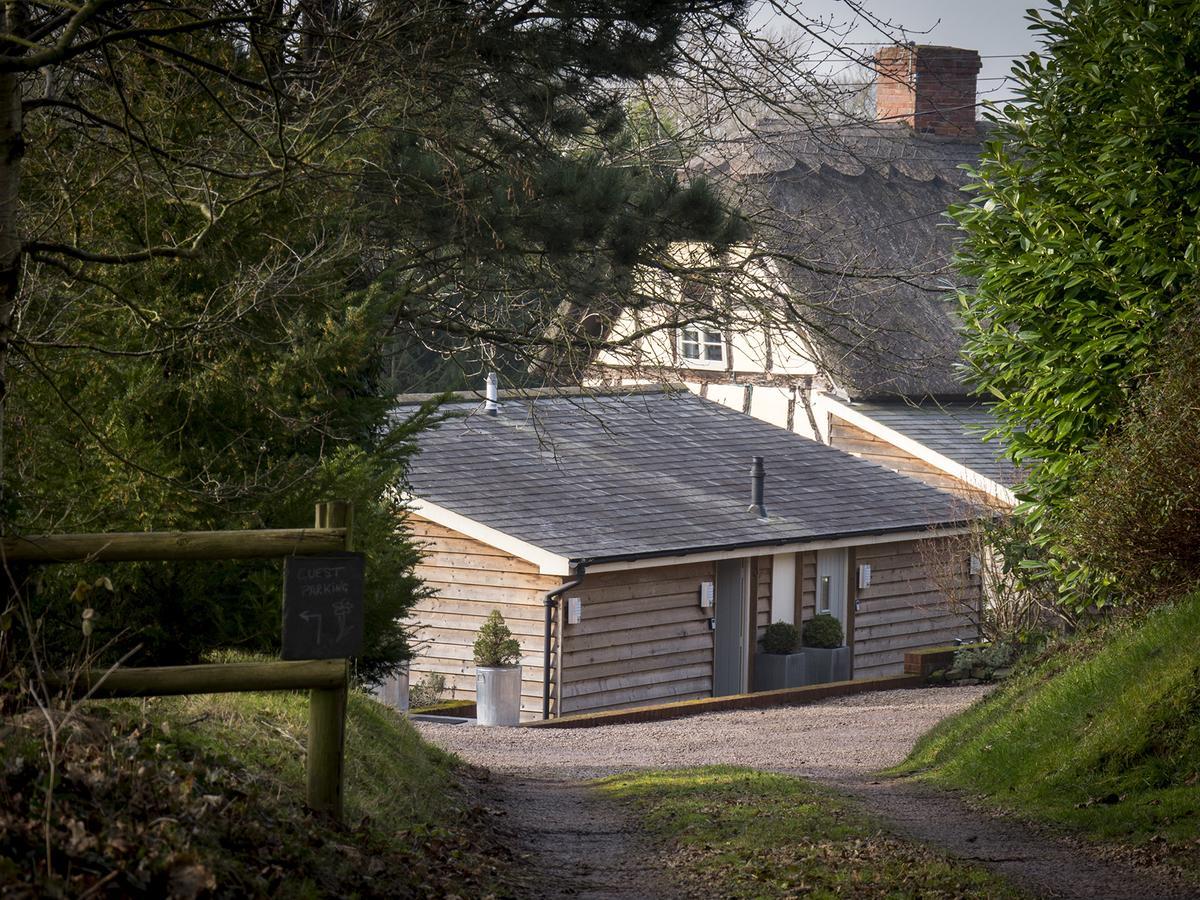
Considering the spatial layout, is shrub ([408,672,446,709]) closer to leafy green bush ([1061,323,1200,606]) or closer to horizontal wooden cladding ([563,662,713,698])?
horizontal wooden cladding ([563,662,713,698])

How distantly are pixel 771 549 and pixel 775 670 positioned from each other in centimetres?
212

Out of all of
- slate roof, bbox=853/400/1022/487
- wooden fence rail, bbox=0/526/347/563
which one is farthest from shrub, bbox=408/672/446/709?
wooden fence rail, bbox=0/526/347/563

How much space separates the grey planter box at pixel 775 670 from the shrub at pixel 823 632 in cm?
53

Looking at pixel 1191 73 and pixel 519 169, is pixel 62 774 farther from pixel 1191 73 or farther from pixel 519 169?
pixel 1191 73

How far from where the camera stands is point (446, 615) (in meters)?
20.8

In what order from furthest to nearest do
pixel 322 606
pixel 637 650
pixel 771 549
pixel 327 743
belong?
1. pixel 771 549
2. pixel 637 650
3. pixel 327 743
4. pixel 322 606

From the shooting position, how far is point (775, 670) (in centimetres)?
2233

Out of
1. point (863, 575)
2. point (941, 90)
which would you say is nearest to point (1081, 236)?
point (863, 575)

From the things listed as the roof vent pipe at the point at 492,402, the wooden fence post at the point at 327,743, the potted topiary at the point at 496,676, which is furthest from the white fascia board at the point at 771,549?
the wooden fence post at the point at 327,743

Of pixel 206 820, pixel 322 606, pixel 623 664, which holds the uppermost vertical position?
pixel 322 606

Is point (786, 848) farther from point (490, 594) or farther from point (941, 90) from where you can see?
point (941, 90)

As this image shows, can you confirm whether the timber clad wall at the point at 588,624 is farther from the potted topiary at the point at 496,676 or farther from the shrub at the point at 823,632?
the potted topiary at the point at 496,676

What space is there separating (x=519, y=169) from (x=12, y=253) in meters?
6.12

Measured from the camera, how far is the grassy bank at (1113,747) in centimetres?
787
